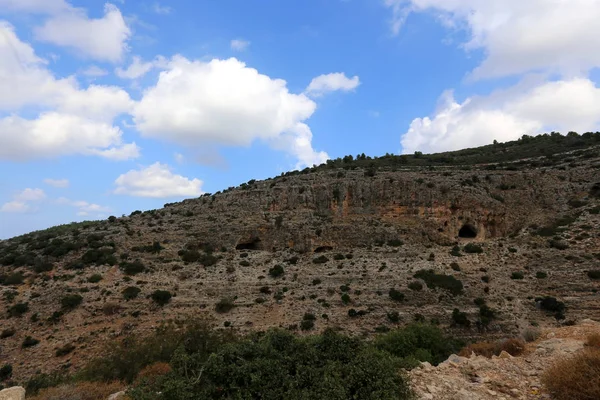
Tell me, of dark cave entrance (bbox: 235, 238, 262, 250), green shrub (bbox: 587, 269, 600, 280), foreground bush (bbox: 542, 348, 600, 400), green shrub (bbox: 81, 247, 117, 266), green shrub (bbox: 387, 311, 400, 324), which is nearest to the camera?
foreground bush (bbox: 542, 348, 600, 400)

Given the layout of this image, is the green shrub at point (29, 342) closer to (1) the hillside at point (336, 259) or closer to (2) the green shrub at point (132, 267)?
(1) the hillside at point (336, 259)

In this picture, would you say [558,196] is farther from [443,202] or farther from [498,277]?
[498,277]

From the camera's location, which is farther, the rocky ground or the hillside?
the hillside

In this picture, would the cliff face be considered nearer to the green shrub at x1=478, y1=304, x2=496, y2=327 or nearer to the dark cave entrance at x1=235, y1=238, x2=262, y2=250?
the dark cave entrance at x1=235, y1=238, x2=262, y2=250

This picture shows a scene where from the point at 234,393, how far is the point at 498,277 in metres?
27.4

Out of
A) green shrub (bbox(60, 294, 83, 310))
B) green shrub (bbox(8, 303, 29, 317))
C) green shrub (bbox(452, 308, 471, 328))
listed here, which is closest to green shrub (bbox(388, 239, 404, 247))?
green shrub (bbox(452, 308, 471, 328))

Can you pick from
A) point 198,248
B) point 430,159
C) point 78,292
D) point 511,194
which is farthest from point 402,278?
point 430,159

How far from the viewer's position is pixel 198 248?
38.1m

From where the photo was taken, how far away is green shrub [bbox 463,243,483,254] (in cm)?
3174

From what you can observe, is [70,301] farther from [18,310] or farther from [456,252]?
[456,252]

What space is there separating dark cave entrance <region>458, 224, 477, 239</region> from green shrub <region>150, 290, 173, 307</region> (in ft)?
104

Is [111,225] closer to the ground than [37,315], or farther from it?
farther from it

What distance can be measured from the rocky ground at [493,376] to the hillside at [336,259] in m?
13.9

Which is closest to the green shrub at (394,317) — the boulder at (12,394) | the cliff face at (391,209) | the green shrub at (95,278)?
the cliff face at (391,209)
